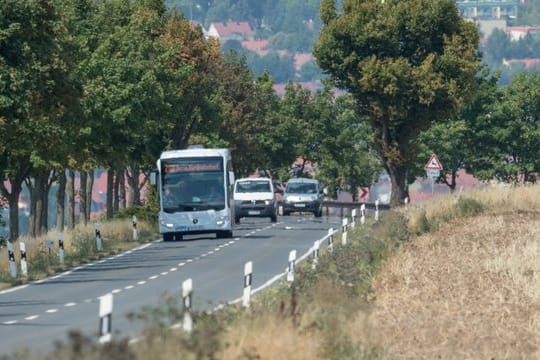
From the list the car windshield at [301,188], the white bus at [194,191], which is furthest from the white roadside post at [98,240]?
the car windshield at [301,188]

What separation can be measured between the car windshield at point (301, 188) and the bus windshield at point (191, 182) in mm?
24125

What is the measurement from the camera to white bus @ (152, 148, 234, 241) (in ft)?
163

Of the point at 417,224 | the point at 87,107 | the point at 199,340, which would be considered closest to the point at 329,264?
the point at 199,340

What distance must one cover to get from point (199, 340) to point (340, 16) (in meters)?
58.7

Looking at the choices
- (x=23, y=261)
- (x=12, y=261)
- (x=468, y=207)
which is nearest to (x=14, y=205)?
(x=468, y=207)

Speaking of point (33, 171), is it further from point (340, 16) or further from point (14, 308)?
point (14, 308)

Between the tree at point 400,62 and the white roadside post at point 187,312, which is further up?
the tree at point 400,62

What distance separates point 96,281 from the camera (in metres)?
33.0

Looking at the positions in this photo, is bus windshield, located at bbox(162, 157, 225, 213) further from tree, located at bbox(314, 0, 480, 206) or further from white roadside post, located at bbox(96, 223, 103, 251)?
tree, located at bbox(314, 0, 480, 206)

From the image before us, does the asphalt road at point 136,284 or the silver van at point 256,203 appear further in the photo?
the silver van at point 256,203

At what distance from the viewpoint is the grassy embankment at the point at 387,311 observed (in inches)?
544

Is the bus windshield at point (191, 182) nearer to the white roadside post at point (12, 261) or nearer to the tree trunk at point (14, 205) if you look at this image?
the tree trunk at point (14, 205)

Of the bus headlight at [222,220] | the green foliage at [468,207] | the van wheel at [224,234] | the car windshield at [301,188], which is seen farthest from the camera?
the car windshield at [301,188]

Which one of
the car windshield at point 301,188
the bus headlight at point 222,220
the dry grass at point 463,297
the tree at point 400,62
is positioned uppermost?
the tree at point 400,62
